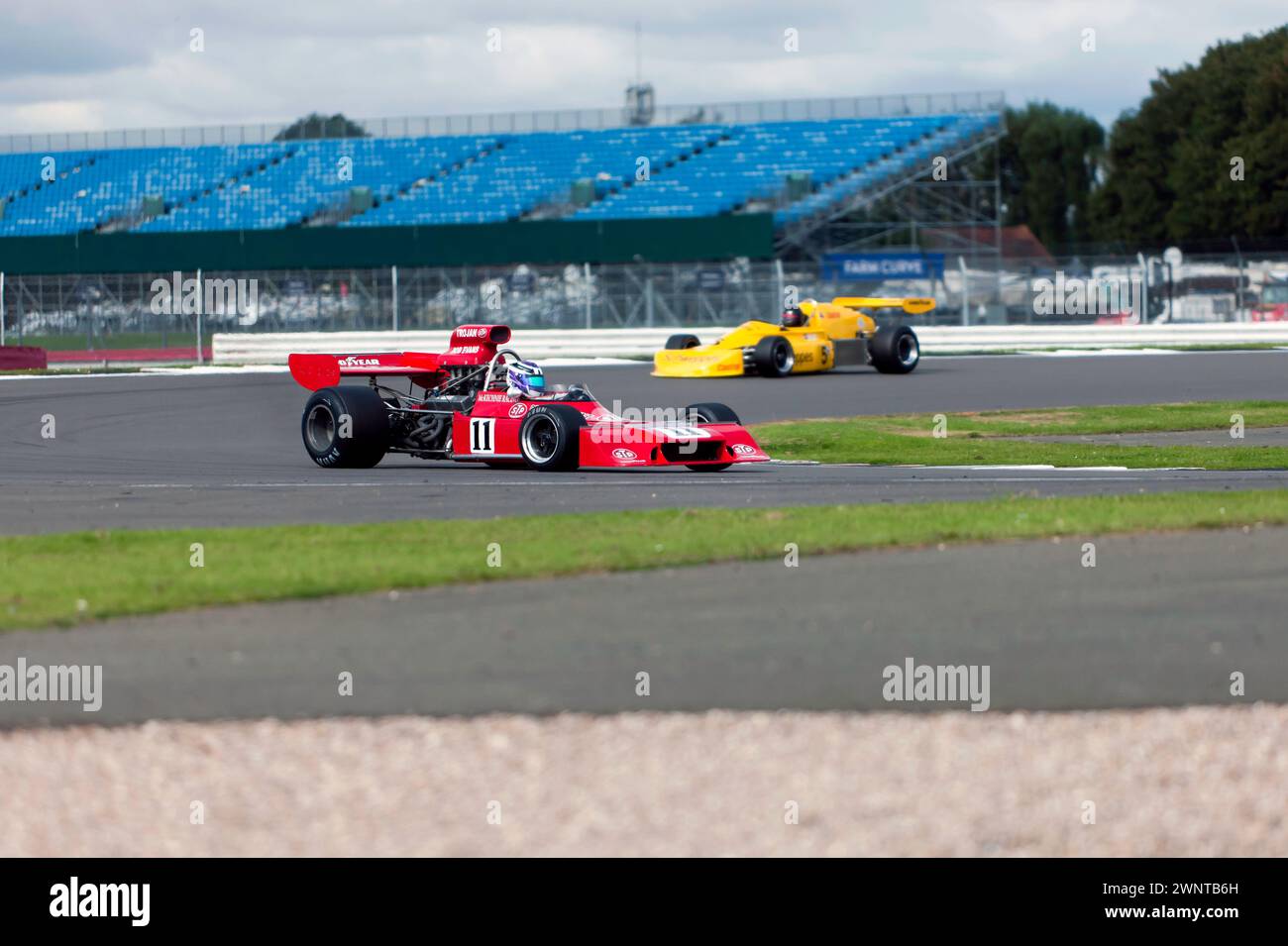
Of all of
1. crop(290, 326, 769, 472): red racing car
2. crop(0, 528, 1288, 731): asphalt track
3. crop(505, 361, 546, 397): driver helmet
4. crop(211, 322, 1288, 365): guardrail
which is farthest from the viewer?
crop(211, 322, 1288, 365): guardrail

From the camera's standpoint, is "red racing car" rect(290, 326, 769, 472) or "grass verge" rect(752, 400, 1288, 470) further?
"grass verge" rect(752, 400, 1288, 470)

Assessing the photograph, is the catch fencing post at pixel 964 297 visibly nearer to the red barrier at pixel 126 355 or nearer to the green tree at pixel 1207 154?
the red barrier at pixel 126 355

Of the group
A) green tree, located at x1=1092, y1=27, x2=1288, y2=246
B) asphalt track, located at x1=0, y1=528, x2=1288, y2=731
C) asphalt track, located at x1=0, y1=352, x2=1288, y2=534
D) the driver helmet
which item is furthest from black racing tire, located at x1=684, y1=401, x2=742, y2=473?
green tree, located at x1=1092, y1=27, x2=1288, y2=246

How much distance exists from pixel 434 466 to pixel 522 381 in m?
1.70

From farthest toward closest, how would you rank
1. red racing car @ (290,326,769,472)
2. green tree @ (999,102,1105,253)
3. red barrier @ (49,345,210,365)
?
green tree @ (999,102,1105,253), red barrier @ (49,345,210,365), red racing car @ (290,326,769,472)

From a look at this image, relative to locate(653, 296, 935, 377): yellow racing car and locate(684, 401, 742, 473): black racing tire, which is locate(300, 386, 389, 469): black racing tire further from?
locate(653, 296, 935, 377): yellow racing car

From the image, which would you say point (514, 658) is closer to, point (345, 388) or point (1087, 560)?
point (1087, 560)

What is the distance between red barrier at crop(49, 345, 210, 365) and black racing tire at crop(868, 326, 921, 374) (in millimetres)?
19374

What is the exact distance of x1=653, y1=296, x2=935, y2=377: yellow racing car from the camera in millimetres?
29469

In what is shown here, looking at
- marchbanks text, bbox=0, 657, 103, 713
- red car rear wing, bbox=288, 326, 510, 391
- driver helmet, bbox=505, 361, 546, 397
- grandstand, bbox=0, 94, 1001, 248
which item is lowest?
marchbanks text, bbox=0, 657, 103, 713

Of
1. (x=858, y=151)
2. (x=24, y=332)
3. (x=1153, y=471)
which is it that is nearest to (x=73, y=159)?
(x=24, y=332)

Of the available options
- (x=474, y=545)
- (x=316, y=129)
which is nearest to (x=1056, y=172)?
(x=316, y=129)

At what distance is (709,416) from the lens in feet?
49.8
